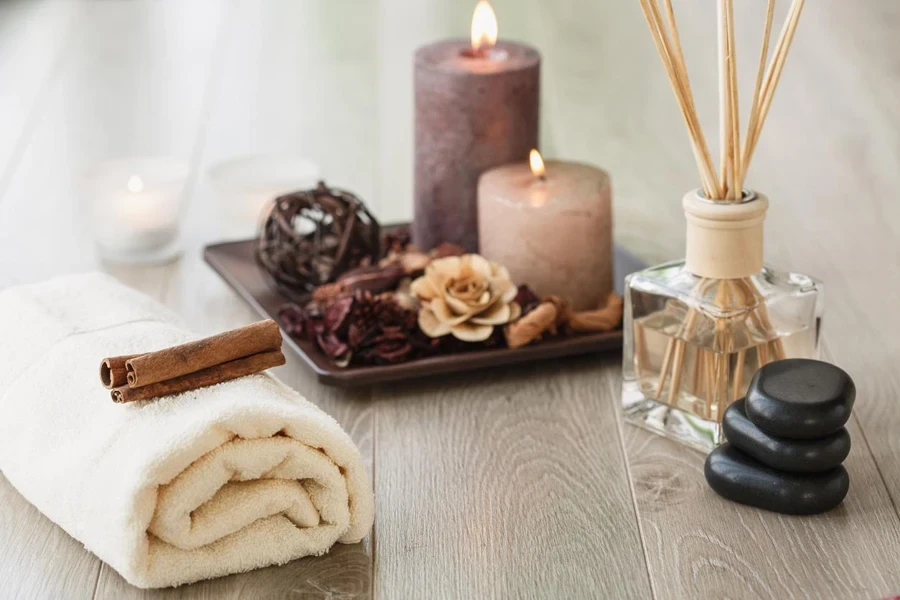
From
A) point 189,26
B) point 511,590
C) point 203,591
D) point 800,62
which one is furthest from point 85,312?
point 189,26

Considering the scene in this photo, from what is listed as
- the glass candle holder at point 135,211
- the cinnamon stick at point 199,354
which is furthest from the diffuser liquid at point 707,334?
the glass candle holder at point 135,211

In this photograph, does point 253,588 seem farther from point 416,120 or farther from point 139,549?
point 416,120

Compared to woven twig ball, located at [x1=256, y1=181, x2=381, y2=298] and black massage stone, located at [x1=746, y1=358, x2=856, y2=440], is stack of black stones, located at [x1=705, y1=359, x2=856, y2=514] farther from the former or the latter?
woven twig ball, located at [x1=256, y1=181, x2=381, y2=298]

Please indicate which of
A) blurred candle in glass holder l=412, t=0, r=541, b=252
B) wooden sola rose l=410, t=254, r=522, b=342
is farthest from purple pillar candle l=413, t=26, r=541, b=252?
wooden sola rose l=410, t=254, r=522, b=342

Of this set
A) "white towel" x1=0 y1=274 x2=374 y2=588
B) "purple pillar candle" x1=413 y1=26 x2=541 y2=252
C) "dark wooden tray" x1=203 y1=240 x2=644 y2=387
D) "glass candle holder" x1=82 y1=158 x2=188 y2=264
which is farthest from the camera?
"glass candle holder" x1=82 y1=158 x2=188 y2=264

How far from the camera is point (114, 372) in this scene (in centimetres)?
93

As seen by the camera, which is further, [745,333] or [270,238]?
[270,238]

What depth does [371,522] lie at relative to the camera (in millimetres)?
962

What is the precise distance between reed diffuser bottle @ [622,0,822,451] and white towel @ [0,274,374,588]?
334 mm

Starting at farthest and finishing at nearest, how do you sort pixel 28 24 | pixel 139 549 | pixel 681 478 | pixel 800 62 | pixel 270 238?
pixel 28 24 < pixel 800 62 < pixel 270 238 < pixel 681 478 < pixel 139 549

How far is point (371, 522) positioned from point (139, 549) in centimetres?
19

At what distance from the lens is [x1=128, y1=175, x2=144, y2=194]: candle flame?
1.57 m

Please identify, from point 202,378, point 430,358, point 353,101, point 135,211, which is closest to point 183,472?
point 202,378

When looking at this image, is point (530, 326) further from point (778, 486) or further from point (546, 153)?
point (546, 153)
